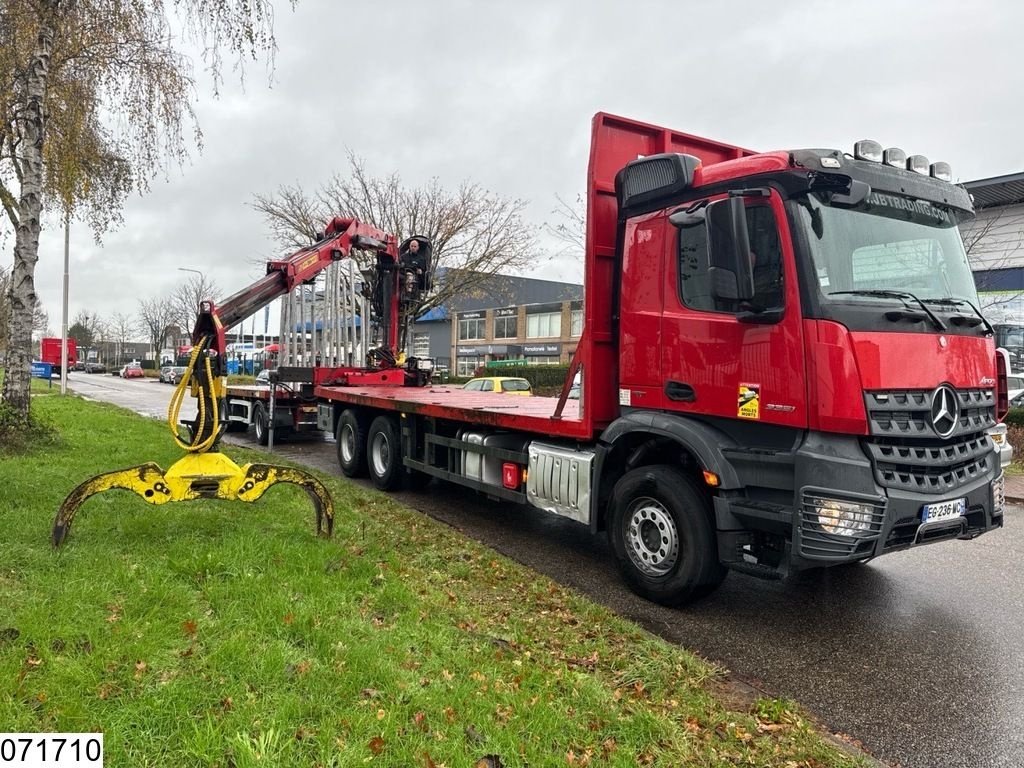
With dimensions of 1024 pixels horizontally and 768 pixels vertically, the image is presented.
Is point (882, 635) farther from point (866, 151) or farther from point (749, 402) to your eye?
point (866, 151)

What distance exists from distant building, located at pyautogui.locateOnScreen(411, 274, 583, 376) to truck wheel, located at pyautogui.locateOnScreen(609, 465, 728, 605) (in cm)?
4060

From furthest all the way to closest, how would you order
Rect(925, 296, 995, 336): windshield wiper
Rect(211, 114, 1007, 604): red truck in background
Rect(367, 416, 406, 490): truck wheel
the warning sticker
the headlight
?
Rect(367, 416, 406, 490): truck wheel, Rect(925, 296, 995, 336): windshield wiper, the warning sticker, Rect(211, 114, 1007, 604): red truck in background, the headlight

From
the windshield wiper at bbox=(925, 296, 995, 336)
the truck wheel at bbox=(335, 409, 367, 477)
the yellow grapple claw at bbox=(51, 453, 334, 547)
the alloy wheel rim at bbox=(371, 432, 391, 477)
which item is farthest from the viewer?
the truck wheel at bbox=(335, 409, 367, 477)

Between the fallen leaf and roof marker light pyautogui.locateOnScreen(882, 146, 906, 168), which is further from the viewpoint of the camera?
roof marker light pyautogui.locateOnScreen(882, 146, 906, 168)

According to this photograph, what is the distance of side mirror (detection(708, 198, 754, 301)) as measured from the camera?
154 inches

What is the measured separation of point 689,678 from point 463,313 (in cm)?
5454

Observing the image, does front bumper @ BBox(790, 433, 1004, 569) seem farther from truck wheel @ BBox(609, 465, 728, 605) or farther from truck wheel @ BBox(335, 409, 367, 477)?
truck wheel @ BBox(335, 409, 367, 477)

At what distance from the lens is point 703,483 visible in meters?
4.46

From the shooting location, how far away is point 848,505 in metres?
3.69

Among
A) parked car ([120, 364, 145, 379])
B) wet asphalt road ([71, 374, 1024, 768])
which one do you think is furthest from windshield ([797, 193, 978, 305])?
parked car ([120, 364, 145, 379])

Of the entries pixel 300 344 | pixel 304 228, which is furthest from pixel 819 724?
pixel 304 228

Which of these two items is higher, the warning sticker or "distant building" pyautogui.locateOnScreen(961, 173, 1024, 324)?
"distant building" pyautogui.locateOnScreen(961, 173, 1024, 324)

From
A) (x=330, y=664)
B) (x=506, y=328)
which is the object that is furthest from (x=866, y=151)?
(x=506, y=328)

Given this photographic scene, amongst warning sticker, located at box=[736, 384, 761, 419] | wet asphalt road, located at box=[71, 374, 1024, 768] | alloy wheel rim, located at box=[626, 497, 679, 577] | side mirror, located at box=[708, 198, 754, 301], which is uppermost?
side mirror, located at box=[708, 198, 754, 301]
